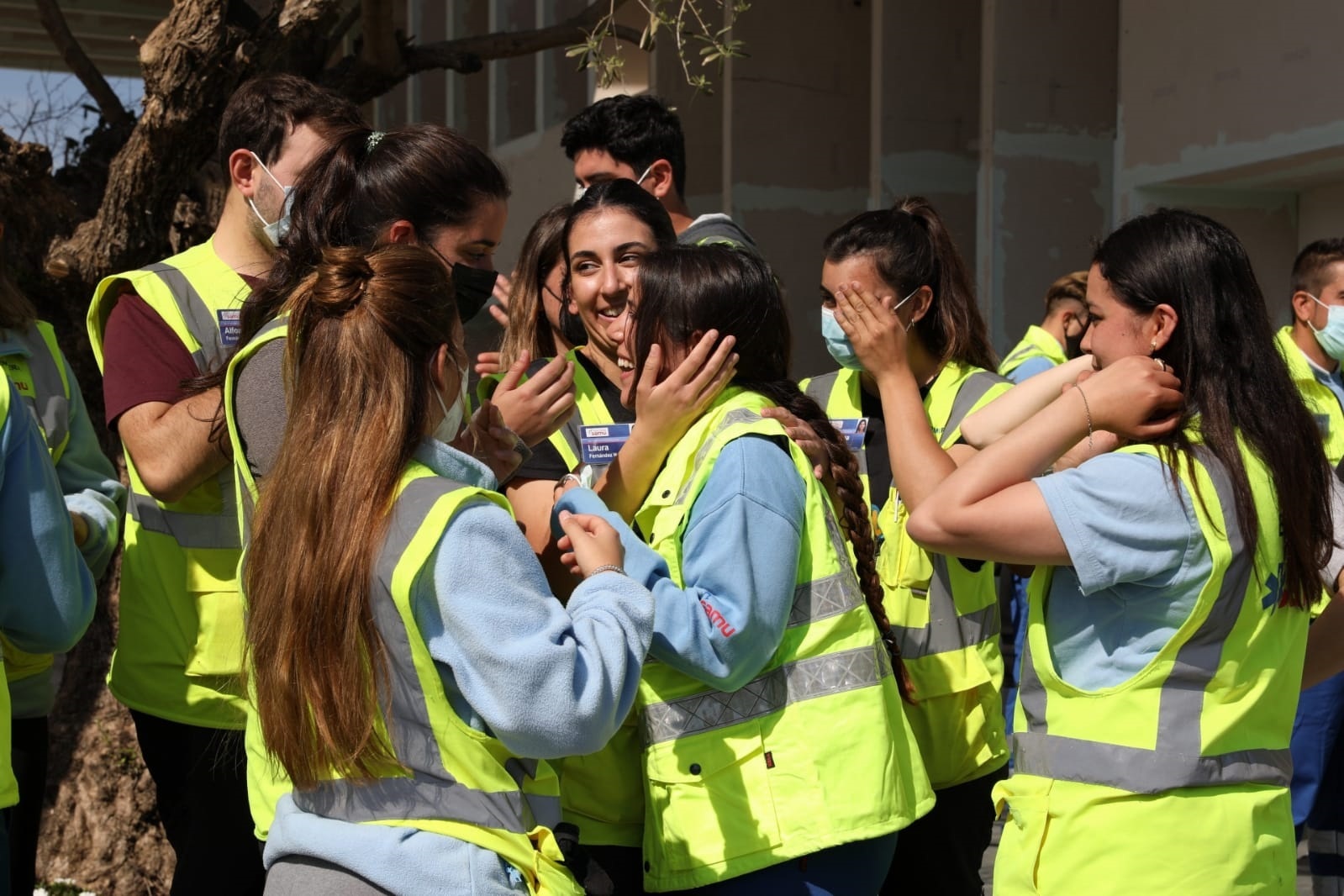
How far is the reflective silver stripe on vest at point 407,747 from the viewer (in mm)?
1921

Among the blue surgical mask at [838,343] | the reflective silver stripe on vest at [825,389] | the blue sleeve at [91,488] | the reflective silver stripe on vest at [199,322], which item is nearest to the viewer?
the reflective silver stripe on vest at [199,322]

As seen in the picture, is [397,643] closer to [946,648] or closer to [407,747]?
[407,747]

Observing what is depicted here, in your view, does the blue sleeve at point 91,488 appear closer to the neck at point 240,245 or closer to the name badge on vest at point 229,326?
the name badge on vest at point 229,326

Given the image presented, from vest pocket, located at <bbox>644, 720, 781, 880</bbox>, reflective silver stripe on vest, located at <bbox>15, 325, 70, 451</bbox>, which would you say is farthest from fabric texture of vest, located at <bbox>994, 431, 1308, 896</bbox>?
reflective silver stripe on vest, located at <bbox>15, 325, 70, 451</bbox>

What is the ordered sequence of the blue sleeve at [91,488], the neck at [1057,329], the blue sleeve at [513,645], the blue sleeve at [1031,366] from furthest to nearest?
1. the neck at [1057,329]
2. the blue sleeve at [1031,366]
3. the blue sleeve at [91,488]
4. the blue sleeve at [513,645]

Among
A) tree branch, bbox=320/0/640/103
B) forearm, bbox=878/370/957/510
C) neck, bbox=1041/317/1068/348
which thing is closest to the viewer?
forearm, bbox=878/370/957/510

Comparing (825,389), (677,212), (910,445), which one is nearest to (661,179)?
(677,212)

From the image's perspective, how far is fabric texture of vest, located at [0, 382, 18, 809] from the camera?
8.11 ft

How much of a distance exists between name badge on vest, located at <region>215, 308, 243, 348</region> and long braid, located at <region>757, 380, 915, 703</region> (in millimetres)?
1044

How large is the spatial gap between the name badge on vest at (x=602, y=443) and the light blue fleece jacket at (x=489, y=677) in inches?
30.4

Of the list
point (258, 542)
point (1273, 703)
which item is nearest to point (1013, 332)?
point (1273, 703)

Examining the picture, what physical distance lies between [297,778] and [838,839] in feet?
2.99

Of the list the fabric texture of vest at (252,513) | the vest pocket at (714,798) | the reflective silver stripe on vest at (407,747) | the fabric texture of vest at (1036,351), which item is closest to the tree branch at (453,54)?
the fabric texture of vest at (1036,351)

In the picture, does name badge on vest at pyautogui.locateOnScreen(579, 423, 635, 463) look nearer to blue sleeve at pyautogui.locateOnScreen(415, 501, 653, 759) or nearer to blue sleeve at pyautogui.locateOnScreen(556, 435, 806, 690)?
blue sleeve at pyautogui.locateOnScreen(556, 435, 806, 690)
